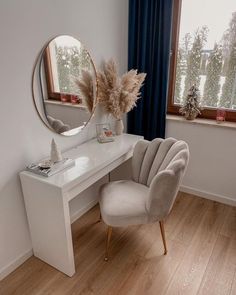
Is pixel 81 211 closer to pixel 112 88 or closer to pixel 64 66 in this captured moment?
pixel 112 88

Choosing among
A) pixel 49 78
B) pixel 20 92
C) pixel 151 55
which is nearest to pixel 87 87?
pixel 49 78

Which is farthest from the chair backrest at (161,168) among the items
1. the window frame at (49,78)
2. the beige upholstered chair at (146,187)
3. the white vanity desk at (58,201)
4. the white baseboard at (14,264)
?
the white baseboard at (14,264)

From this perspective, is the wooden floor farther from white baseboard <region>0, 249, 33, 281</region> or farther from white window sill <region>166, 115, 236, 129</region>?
white window sill <region>166, 115, 236, 129</region>

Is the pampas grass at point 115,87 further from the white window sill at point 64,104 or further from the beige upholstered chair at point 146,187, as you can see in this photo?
the beige upholstered chair at point 146,187

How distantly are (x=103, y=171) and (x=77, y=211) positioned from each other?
70cm

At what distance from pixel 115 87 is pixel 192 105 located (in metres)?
0.83

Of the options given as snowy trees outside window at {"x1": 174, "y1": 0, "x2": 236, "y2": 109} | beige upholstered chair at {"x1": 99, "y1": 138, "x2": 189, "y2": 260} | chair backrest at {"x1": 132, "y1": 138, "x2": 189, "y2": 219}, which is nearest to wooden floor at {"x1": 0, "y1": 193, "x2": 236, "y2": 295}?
beige upholstered chair at {"x1": 99, "y1": 138, "x2": 189, "y2": 260}

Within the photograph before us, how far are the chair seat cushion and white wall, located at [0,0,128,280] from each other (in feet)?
1.86

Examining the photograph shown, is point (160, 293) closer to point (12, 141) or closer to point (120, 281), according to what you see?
point (120, 281)

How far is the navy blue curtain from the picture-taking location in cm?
225

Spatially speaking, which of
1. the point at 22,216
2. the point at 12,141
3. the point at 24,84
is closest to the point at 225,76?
the point at 24,84

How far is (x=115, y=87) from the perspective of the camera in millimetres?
2129

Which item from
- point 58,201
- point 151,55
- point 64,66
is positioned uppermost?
point 151,55

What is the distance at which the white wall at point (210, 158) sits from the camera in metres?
2.35
